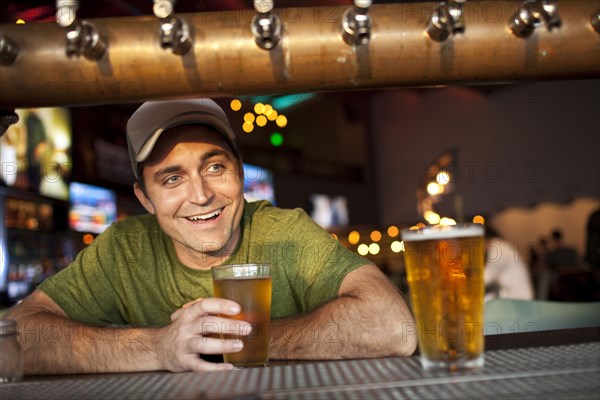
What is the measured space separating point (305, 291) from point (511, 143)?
10.7m

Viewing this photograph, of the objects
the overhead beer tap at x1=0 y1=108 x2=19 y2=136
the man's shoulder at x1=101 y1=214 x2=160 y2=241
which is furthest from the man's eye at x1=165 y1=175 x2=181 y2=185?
the overhead beer tap at x1=0 y1=108 x2=19 y2=136

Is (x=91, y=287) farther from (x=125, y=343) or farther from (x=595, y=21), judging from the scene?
(x=595, y=21)

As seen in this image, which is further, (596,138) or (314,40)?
(596,138)

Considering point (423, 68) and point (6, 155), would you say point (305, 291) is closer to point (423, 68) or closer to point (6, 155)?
point (423, 68)

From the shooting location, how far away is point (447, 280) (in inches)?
30.8

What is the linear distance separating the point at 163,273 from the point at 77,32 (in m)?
1.11

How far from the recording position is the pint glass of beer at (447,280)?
2.51ft

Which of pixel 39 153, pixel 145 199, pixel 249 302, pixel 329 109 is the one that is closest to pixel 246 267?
pixel 249 302

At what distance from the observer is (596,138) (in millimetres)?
10680

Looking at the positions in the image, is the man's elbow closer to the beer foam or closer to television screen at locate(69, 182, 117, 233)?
the beer foam

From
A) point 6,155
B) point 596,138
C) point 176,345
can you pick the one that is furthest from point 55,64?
point 596,138

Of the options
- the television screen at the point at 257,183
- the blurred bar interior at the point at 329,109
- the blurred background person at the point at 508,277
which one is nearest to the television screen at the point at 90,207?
the blurred bar interior at the point at 329,109

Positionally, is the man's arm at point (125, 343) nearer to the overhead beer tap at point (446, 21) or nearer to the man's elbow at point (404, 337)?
the man's elbow at point (404, 337)

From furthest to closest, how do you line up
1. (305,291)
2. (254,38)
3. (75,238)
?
(75,238) < (305,291) < (254,38)
